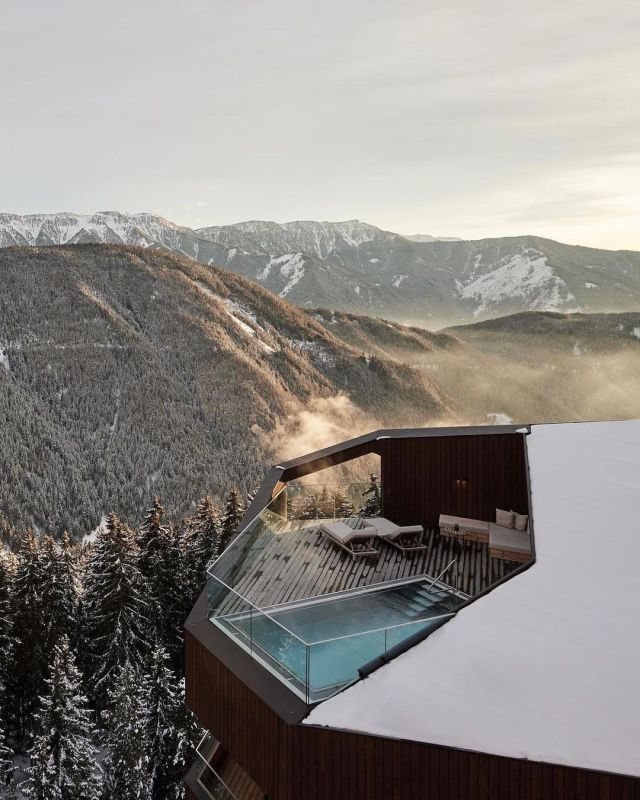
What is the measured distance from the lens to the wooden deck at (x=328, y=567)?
7793mm

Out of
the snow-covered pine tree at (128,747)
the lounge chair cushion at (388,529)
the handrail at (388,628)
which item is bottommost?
the snow-covered pine tree at (128,747)

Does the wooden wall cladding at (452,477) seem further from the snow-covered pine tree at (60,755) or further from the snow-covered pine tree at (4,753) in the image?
the snow-covered pine tree at (4,753)

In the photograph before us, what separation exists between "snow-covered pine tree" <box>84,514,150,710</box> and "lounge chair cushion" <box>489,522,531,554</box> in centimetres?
1399

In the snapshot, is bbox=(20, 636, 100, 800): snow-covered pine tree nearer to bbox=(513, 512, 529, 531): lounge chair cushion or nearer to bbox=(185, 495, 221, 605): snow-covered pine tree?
bbox=(185, 495, 221, 605): snow-covered pine tree

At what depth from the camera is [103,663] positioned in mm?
18875

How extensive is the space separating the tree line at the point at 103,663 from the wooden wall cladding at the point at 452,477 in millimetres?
9473

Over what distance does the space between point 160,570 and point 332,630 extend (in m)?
16.7

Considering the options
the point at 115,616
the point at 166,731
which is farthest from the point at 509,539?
the point at 115,616

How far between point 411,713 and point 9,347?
10575 cm

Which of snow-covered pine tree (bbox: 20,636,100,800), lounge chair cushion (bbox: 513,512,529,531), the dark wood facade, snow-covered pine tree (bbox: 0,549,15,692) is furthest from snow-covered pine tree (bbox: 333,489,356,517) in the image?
snow-covered pine tree (bbox: 0,549,15,692)

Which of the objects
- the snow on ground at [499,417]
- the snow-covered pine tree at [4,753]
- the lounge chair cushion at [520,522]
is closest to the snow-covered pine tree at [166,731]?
the snow-covered pine tree at [4,753]

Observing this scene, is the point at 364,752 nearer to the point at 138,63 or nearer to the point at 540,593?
the point at 540,593

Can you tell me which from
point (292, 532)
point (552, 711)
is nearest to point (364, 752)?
point (552, 711)

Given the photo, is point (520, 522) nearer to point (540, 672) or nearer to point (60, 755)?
point (540, 672)
